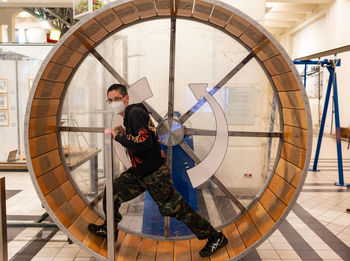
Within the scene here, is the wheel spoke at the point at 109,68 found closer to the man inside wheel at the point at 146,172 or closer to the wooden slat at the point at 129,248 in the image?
the man inside wheel at the point at 146,172

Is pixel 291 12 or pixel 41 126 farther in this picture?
pixel 291 12

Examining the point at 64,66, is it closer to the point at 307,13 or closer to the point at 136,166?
the point at 136,166

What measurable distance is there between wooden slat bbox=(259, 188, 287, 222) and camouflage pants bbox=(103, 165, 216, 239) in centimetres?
52

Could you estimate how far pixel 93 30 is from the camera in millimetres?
2725

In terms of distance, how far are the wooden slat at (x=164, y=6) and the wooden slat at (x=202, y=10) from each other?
21cm

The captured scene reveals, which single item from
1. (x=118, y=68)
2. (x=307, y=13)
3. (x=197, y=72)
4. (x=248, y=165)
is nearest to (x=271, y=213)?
(x=248, y=165)

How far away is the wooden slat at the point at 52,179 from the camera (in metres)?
2.65

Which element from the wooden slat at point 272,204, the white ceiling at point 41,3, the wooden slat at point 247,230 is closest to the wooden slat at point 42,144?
the wooden slat at point 247,230

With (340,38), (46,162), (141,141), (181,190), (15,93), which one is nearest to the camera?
(141,141)

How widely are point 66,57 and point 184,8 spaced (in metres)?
1.09

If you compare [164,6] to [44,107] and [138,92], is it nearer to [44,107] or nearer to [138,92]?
[138,92]

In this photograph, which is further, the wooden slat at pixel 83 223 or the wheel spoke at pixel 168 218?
the wheel spoke at pixel 168 218

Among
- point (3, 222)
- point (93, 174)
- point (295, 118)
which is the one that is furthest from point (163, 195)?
point (93, 174)

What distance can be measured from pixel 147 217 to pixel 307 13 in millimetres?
12845
